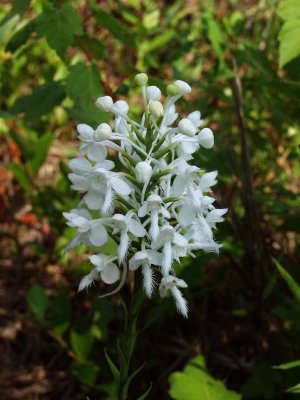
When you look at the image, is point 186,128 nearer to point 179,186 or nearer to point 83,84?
point 179,186

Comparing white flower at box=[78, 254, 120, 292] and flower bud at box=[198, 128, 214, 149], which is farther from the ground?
flower bud at box=[198, 128, 214, 149]

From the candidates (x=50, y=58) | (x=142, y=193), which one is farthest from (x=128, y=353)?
(x=50, y=58)

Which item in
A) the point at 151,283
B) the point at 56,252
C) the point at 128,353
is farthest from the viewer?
the point at 56,252

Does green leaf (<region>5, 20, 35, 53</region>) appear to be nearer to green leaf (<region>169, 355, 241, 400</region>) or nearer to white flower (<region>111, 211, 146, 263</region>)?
white flower (<region>111, 211, 146, 263</region>)

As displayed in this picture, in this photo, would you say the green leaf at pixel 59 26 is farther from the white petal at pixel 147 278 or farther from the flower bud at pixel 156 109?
the white petal at pixel 147 278

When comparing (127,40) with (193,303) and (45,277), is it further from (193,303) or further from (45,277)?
(45,277)

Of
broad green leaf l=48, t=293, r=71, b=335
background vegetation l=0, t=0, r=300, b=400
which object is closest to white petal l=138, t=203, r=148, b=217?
background vegetation l=0, t=0, r=300, b=400

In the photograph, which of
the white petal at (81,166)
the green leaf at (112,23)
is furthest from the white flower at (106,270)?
the green leaf at (112,23)
